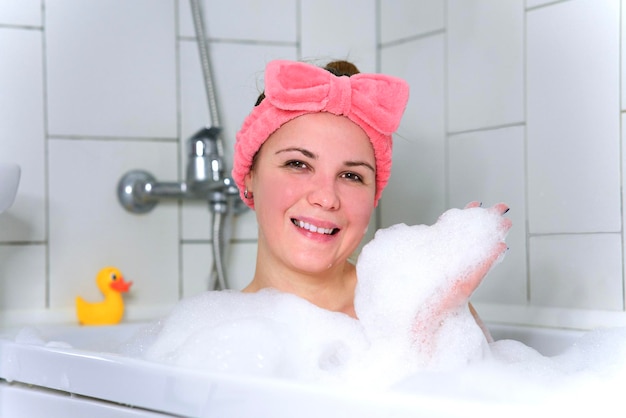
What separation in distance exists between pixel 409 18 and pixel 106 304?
0.93 meters

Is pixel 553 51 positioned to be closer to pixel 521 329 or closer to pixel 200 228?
pixel 521 329

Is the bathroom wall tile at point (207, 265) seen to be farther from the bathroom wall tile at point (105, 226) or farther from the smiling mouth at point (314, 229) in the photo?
the smiling mouth at point (314, 229)

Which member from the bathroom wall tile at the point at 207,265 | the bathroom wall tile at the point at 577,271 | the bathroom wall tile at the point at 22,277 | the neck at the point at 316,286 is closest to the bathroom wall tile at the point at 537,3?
the bathroom wall tile at the point at 577,271

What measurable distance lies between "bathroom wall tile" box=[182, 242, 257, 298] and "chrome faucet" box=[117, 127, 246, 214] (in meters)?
0.13

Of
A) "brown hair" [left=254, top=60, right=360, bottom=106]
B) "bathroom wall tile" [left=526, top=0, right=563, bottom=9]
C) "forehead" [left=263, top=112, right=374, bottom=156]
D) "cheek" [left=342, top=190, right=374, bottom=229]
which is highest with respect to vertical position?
"bathroom wall tile" [left=526, top=0, right=563, bottom=9]

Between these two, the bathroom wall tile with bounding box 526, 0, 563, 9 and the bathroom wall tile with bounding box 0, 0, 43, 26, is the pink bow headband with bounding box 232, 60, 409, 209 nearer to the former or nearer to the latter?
the bathroom wall tile with bounding box 526, 0, 563, 9

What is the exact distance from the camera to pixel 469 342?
110 centimetres

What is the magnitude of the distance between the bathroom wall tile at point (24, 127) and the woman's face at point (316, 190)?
2.30 feet

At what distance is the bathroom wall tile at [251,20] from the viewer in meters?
2.07

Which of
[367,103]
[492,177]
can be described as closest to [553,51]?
[492,177]

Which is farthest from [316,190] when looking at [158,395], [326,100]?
[158,395]

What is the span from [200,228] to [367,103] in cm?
79

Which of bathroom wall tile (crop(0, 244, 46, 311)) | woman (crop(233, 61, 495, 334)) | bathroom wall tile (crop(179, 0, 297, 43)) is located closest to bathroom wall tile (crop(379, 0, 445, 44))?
bathroom wall tile (crop(179, 0, 297, 43))

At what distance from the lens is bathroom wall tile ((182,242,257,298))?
2037mm
